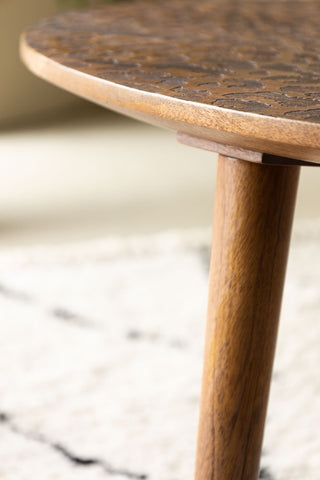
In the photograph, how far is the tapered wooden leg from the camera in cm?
53

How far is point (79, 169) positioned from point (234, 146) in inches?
54.9

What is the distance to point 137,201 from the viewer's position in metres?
1.63

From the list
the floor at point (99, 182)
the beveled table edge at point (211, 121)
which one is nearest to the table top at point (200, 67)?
the beveled table edge at point (211, 121)

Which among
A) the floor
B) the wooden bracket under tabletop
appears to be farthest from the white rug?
the wooden bracket under tabletop

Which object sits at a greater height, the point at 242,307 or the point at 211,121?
the point at 211,121

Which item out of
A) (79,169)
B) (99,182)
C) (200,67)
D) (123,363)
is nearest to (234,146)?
(200,67)

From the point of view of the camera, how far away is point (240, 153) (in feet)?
1.63

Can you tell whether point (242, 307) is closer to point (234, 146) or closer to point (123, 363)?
point (234, 146)

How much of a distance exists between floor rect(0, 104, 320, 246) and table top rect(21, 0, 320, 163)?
23.1 inches

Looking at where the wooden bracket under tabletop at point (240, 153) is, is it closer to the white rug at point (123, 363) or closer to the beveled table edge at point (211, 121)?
the beveled table edge at point (211, 121)

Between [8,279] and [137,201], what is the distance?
0.51 metres

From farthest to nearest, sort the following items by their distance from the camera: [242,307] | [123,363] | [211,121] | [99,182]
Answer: [99,182] < [123,363] < [242,307] < [211,121]

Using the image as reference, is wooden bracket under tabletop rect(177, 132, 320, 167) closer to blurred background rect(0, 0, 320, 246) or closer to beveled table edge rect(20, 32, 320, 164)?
beveled table edge rect(20, 32, 320, 164)

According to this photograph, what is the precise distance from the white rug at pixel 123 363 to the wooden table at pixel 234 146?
0.18 meters
